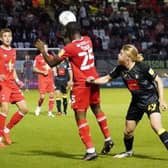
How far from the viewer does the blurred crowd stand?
35438mm

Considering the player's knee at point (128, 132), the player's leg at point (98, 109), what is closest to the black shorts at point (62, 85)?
the player's leg at point (98, 109)

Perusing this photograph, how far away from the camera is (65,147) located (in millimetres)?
11898

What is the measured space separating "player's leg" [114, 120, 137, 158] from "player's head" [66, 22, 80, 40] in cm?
162

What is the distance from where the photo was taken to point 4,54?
40.5 ft

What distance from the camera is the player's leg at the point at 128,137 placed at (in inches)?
404

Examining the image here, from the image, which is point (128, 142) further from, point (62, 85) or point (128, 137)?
point (62, 85)

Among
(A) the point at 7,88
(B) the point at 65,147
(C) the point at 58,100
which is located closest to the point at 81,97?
(B) the point at 65,147

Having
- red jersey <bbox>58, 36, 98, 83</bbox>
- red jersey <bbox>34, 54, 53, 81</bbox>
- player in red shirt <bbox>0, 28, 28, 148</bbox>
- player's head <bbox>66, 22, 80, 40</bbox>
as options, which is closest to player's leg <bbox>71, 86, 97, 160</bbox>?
red jersey <bbox>58, 36, 98, 83</bbox>

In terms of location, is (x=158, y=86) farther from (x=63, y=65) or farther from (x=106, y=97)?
(x=106, y=97)

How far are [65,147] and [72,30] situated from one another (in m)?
2.60

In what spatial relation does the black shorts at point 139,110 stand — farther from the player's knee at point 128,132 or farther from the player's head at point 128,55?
the player's head at point 128,55

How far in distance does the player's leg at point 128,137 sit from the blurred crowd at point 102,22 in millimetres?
23772

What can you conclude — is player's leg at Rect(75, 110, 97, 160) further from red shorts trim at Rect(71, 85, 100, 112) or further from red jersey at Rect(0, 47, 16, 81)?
red jersey at Rect(0, 47, 16, 81)

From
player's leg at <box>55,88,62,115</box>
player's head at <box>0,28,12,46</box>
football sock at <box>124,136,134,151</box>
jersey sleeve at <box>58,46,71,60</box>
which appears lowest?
player's leg at <box>55,88,62,115</box>
